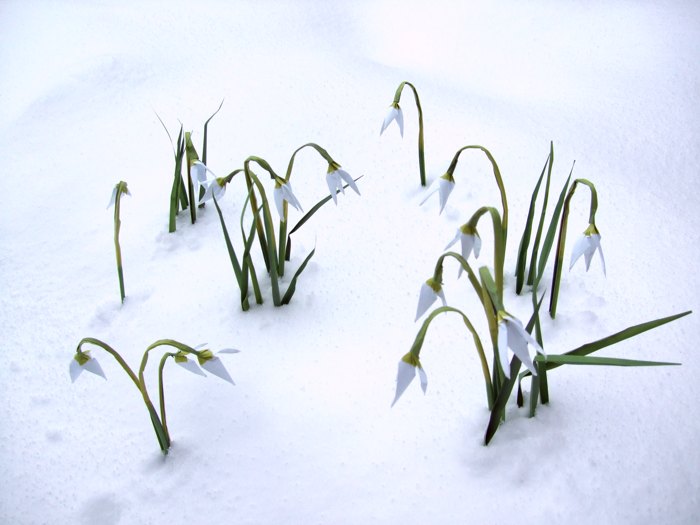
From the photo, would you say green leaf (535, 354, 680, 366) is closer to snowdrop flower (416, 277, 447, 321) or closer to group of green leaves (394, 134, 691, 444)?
group of green leaves (394, 134, 691, 444)

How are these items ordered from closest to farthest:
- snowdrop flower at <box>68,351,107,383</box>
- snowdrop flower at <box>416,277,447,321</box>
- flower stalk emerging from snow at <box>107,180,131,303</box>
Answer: snowdrop flower at <box>416,277,447,321</box>
snowdrop flower at <box>68,351,107,383</box>
flower stalk emerging from snow at <box>107,180,131,303</box>

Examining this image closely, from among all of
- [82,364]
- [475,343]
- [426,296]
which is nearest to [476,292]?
[475,343]

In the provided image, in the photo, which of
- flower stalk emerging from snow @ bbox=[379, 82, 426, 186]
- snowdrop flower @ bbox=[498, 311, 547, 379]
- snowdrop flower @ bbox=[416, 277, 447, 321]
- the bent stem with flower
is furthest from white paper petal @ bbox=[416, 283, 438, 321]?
flower stalk emerging from snow @ bbox=[379, 82, 426, 186]

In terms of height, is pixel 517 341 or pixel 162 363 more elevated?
pixel 517 341

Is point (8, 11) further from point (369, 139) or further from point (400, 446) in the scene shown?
point (400, 446)

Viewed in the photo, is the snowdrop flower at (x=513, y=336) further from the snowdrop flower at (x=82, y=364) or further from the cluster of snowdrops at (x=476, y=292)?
the snowdrop flower at (x=82, y=364)

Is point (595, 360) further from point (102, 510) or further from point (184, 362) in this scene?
point (102, 510)

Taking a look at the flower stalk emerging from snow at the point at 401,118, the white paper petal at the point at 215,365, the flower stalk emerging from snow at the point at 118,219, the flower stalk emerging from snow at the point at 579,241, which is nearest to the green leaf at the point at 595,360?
the flower stalk emerging from snow at the point at 579,241
